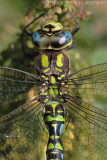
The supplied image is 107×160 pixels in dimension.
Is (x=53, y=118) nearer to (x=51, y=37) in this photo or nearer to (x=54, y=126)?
(x=54, y=126)

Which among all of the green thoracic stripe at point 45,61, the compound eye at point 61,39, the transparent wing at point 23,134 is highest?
the compound eye at point 61,39

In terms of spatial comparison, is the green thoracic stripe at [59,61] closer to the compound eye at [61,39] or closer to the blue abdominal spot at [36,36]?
the compound eye at [61,39]

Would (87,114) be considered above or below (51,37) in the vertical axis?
below

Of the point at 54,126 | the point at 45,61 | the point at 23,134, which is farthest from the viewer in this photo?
the point at 45,61

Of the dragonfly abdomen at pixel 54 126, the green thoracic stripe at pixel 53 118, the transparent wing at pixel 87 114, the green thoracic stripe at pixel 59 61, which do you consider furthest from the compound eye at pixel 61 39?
the green thoracic stripe at pixel 53 118

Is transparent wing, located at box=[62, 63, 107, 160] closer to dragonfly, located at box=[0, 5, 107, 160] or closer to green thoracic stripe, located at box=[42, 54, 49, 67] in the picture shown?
dragonfly, located at box=[0, 5, 107, 160]

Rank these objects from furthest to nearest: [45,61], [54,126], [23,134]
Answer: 1. [45,61]
2. [54,126]
3. [23,134]

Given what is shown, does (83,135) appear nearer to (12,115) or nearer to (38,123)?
(38,123)

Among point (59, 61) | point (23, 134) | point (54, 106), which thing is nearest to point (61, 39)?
point (59, 61)
